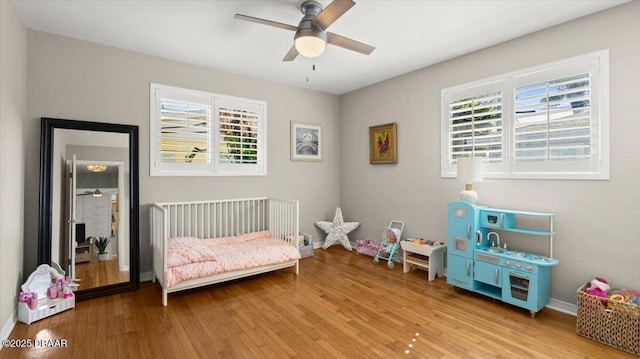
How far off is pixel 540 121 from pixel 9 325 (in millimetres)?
4727

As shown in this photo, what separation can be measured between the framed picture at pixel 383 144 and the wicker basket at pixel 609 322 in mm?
2485

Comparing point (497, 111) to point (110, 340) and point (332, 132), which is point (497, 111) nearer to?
point (332, 132)

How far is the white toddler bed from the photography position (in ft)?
9.46

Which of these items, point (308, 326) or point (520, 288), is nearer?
point (308, 326)

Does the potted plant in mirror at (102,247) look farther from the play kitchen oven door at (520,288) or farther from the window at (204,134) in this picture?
the play kitchen oven door at (520,288)

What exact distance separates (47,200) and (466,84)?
4.39 meters

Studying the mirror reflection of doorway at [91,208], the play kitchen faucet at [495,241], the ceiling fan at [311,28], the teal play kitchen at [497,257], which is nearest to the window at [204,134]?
the mirror reflection of doorway at [91,208]

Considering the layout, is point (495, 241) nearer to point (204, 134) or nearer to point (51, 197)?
point (204, 134)

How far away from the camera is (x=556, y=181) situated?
8.93ft

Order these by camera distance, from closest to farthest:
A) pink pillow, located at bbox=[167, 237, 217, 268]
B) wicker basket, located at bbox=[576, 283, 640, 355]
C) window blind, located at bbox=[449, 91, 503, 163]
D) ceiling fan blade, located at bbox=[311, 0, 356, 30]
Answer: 1. ceiling fan blade, located at bbox=[311, 0, 356, 30]
2. wicker basket, located at bbox=[576, 283, 640, 355]
3. pink pillow, located at bbox=[167, 237, 217, 268]
4. window blind, located at bbox=[449, 91, 503, 163]

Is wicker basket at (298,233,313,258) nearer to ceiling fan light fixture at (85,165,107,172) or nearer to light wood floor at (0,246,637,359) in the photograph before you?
light wood floor at (0,246,637,359)

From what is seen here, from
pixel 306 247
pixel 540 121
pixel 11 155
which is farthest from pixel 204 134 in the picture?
pixel 540 121

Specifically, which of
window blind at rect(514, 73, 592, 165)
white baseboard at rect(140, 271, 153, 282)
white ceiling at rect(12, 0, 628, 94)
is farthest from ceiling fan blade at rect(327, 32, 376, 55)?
white baseboard at rect(140, 271, 153, 282)

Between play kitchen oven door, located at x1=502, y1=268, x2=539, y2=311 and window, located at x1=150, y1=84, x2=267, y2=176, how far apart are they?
315 cm
